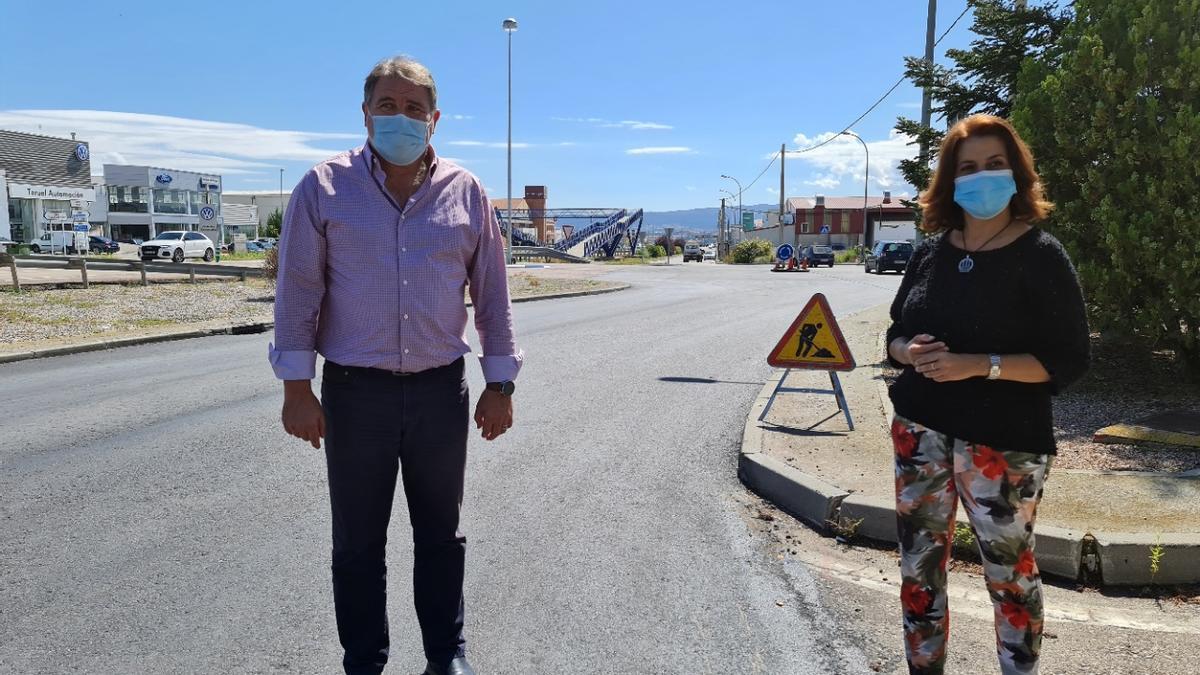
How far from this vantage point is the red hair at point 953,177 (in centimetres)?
268

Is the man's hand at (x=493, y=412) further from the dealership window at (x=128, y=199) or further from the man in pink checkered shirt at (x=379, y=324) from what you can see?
the dealership window at (x=128, y=199)

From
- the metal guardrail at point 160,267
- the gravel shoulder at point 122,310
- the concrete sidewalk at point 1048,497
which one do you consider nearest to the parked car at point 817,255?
the gravel shoulder at point 122,310

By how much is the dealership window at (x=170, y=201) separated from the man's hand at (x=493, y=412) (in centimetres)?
8752

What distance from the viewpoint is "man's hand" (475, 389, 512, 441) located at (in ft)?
9.78

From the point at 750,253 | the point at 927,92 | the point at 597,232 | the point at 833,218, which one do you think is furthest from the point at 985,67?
the point at 833,218

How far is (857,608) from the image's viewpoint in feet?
12.4

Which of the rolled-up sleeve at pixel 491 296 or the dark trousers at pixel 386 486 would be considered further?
the rolled-up sleeve at pixel 491 296

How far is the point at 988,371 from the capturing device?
2.58 m

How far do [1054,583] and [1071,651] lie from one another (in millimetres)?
776

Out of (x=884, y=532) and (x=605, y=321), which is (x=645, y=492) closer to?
(x=884, y=532)

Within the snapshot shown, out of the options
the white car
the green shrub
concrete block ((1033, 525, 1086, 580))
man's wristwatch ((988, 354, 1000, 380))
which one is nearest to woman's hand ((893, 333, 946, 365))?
man's wristwatch ((988, 354, 1000, 380))

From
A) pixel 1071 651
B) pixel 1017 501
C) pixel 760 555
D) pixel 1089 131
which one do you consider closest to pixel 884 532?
pixel 760 555

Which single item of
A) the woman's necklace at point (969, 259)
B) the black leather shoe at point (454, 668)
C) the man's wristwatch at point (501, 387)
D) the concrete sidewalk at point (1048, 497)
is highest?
the woman's necklace at point (969, 259)

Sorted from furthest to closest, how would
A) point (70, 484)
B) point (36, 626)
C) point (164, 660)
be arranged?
1. point (70, 484)
2. point (36, 626)
3. point (164, 660)
